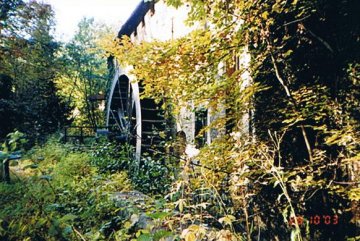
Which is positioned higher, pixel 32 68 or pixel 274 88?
pixel 32 68

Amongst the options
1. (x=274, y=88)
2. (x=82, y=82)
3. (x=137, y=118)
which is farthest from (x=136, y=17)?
(x=82, y=82)

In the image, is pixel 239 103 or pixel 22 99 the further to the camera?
pixel 22 99

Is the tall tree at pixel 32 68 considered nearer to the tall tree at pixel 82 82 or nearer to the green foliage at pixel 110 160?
the tall tree at pixel 82 82

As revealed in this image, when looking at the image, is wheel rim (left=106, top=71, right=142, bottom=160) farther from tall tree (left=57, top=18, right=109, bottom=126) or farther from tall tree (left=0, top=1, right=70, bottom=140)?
tall tree (left=57, top=18, right=109, bottom=126)

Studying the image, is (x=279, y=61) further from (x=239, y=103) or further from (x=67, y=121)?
(x=67, y=121)

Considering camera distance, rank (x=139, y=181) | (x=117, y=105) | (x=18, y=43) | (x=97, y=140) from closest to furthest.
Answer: (x=139, y=181)
(x=97, y=140)
(x=18, y=43)
(x=117, y=105)

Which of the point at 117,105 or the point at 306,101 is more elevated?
the point at 117,105

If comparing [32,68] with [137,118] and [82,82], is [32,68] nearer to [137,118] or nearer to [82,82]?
[82,82]

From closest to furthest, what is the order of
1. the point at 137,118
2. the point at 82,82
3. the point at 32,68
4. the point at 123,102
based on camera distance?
1. the point at 137,118
2. the point at 123,102
3. the point at 32,68
4. the point at 82,82

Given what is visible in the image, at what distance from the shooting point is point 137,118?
865 centimetres

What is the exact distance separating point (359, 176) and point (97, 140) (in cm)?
978

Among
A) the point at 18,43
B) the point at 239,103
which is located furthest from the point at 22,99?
the point at 239,103

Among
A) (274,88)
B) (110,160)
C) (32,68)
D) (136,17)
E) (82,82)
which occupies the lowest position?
(110,160)

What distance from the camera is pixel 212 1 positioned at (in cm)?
247
